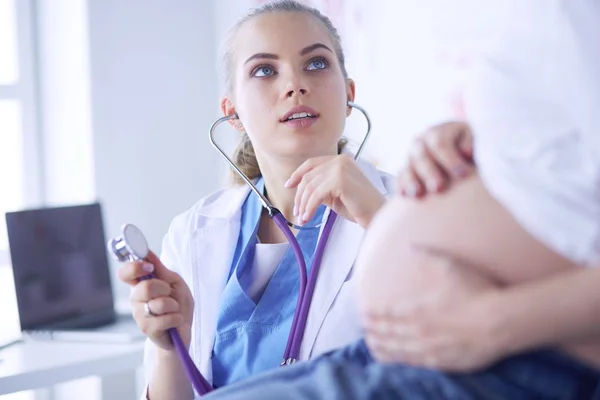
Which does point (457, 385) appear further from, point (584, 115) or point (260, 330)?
point (260, 330)

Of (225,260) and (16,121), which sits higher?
(16,121)

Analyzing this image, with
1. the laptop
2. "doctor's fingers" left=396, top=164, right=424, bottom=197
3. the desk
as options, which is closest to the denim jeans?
"doctor's fingers" left=396, top=164, right=424, bottom=197

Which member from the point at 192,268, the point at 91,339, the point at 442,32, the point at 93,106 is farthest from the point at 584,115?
the point at 93,106

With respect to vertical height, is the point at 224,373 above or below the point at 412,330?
below

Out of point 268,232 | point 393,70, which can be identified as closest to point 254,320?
point 268,232

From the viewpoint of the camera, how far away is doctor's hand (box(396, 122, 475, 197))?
700 millimetres

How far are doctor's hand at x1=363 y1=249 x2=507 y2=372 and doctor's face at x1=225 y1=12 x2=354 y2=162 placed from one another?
0.57 m

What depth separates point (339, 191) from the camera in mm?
1020

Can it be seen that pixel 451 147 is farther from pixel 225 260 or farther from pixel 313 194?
pixel 225 260

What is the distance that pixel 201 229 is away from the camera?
4.38 ft

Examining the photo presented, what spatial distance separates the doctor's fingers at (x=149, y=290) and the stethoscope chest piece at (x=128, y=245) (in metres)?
0.06

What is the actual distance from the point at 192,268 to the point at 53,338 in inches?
21.7

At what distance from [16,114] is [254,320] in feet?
4.78

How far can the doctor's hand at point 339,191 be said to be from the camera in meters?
1.02
